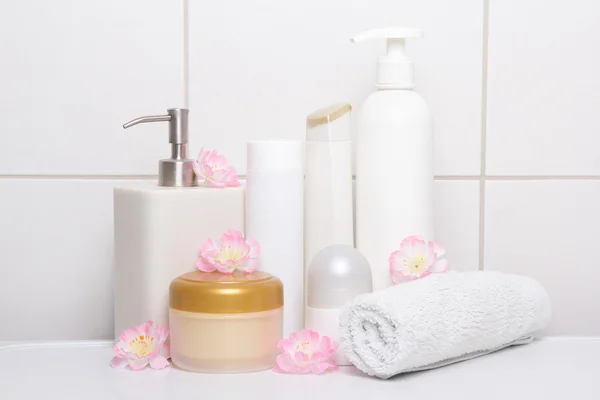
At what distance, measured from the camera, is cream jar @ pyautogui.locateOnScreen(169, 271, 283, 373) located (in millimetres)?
583

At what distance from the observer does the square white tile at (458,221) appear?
792 mm

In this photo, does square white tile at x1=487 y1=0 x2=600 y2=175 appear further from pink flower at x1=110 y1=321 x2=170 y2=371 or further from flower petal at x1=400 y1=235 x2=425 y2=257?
pink flower at x1=110 y1=321 x2=170 y2=371

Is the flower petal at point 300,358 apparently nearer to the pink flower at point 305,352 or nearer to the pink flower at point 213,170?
the pink flower at point 305,352

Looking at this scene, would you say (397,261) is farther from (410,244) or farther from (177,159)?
(177,159)

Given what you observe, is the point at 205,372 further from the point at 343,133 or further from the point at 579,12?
the point at 579,12

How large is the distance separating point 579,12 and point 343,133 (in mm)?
313

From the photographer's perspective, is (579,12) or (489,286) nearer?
(489,286)

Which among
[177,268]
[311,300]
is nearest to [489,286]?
[311,300]

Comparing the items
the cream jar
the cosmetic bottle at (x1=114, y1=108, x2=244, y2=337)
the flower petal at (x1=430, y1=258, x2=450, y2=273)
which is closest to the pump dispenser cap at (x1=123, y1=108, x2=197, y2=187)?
the cosmetic bottle at (x1=114, y1=108, x2=244, y2=337)

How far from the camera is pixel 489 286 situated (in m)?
0.64

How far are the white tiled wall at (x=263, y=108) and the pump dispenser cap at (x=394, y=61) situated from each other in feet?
0.29

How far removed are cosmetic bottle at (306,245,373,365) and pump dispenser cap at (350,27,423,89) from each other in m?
0.17

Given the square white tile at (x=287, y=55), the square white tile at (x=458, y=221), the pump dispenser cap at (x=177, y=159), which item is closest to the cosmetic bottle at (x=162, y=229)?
the pump dispenser cap at (x=177, y=159)

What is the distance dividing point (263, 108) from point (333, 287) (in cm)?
24
